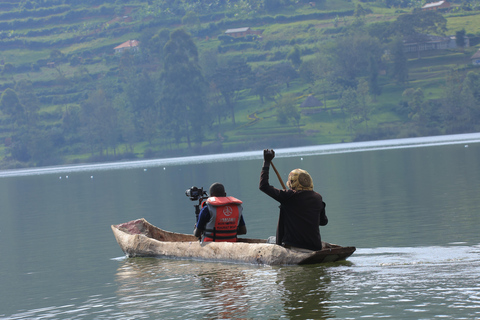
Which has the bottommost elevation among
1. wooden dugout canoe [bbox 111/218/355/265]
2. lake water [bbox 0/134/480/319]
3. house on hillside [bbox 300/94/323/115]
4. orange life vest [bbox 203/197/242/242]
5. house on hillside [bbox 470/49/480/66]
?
lake water [bbox 0/134/480/319]

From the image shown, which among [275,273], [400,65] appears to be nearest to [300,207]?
[275,273]

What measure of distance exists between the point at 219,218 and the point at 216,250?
0.82m

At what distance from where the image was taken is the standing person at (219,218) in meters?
17.2

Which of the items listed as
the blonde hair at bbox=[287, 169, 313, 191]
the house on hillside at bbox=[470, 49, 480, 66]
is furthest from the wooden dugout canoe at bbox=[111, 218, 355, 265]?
the house on hillside at bbox=[470, 49, 480, 66]

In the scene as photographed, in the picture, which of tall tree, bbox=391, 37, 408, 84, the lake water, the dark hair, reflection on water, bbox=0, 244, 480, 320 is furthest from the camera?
tall tree, bbox=391, 37, 408, 84

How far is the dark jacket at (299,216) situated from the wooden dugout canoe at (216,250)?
257mm

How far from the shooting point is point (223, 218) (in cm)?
1759

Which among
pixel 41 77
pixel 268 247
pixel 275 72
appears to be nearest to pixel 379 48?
pixel 275 72

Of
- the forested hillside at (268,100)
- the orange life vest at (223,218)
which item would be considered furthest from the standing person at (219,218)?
the forested hillside at (268,100)

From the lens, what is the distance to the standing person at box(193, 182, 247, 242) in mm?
17219

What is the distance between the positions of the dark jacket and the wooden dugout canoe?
26 centimetres

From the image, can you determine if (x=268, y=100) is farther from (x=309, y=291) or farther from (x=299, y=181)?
(x=309, y=291)

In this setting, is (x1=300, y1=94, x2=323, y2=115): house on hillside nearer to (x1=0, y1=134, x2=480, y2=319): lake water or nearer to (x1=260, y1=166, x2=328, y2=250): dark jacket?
(x1=0, y1=134, x2=480, y2=319): lake water

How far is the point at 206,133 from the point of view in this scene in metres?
171
